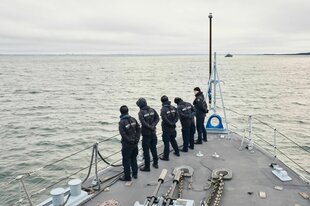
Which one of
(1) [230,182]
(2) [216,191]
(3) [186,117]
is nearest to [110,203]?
(2) [216,191]

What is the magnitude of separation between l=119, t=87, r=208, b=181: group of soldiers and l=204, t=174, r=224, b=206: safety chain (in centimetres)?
202

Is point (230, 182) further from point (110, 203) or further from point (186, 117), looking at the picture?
point (110, 203)

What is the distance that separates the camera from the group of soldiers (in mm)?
8305

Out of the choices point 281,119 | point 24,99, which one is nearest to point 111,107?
point 24,99

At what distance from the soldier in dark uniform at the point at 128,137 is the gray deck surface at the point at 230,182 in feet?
1.86

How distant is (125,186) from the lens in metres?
8.36

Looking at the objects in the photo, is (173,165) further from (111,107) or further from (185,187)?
(111,107)

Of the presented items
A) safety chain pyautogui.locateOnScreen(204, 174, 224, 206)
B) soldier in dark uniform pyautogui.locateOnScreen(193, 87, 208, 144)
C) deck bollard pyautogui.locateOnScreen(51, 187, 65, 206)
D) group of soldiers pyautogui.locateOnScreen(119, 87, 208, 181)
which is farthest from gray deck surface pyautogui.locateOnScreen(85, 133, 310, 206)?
soldier in dark uniform pyautogui.locateOnScreen(193, 87, 208, 144)

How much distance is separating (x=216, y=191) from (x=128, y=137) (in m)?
2.63

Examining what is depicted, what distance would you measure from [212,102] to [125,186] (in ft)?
24.7

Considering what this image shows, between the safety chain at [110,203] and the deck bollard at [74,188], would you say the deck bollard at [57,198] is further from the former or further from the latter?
the safety chain at [110,203]

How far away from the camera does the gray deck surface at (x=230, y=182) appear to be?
7539 mm

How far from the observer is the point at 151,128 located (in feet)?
29.4

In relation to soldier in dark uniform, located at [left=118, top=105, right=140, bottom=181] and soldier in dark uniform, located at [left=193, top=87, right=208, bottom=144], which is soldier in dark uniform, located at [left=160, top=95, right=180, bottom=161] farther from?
soldier in dark uniform, located at [left=193, top=87, right=208, bottom=144]
